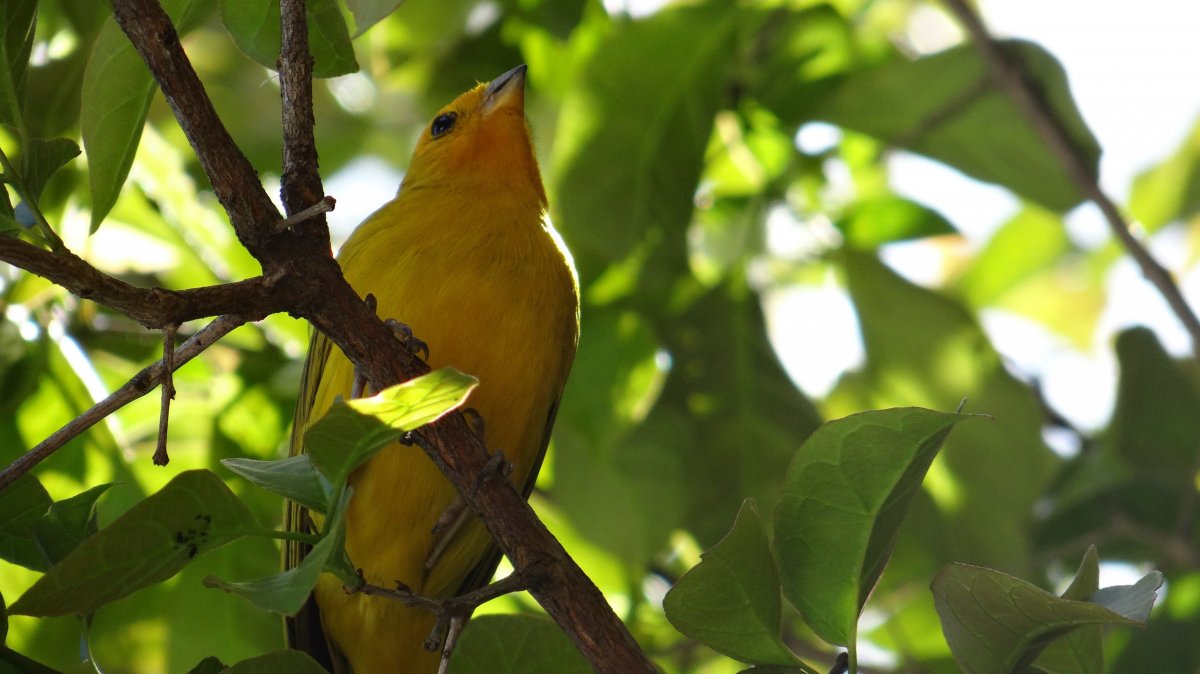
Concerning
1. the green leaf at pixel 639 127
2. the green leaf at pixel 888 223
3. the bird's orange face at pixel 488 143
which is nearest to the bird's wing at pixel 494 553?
the green leaf at pixel 639 127

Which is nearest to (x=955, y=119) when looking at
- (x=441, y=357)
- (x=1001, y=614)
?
(x=441, y=357)

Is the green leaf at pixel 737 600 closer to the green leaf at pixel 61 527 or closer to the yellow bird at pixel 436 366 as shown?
→ the green leaf at pixel 61 527

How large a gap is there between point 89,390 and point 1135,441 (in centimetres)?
309

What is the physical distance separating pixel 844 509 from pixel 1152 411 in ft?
7.93

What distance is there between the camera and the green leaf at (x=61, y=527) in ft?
6.19

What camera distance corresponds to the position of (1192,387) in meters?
3.97

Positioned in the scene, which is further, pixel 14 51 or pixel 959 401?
pixel 959 401

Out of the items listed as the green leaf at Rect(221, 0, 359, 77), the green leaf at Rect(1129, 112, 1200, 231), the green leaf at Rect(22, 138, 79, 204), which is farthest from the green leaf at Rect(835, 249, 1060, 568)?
the green leaf at Rect(22, 138, 79, 204)

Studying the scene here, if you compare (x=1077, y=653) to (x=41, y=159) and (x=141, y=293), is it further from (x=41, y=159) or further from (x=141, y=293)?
(x=41, y=159)

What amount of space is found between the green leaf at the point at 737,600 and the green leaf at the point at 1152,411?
7.96 feet

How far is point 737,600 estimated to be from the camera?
1883 millimetres

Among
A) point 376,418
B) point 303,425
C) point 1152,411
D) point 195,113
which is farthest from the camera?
point 1152,411

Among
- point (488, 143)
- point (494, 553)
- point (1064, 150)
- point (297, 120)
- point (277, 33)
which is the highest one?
point (277, 33)

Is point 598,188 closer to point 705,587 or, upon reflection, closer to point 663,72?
point 663,72
